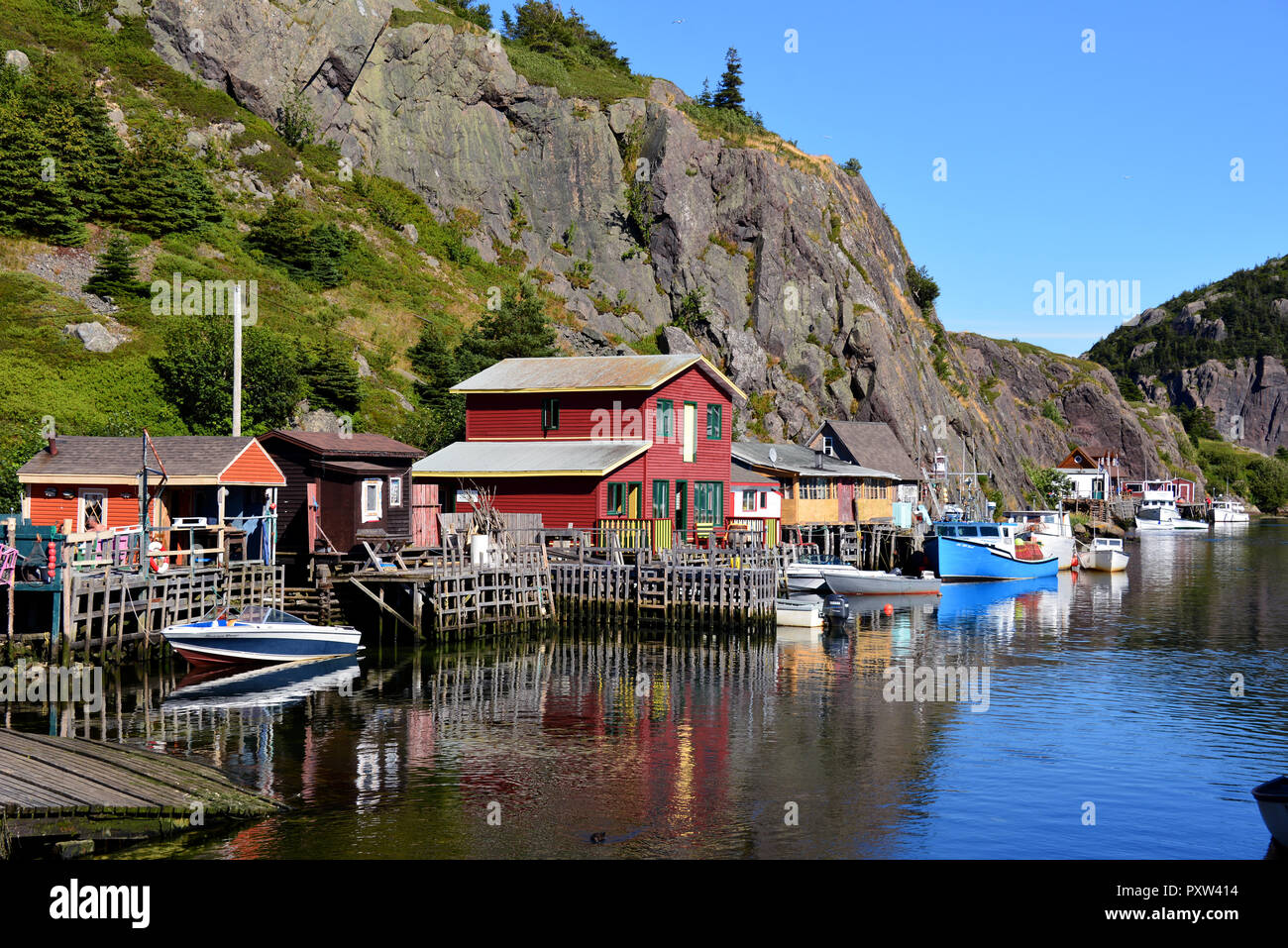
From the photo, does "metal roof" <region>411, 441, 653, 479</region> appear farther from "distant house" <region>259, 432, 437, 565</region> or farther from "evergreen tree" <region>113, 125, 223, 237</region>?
"evergreen tree" <region>113, 125, 223, 237</region>

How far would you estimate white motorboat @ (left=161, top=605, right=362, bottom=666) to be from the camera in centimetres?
3372

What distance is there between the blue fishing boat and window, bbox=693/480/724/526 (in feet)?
53.2

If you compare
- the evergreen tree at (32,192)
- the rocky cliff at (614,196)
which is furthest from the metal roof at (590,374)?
the rocky cliff at (614,196)

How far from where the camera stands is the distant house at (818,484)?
71.9m

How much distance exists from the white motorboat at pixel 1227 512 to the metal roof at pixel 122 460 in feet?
516

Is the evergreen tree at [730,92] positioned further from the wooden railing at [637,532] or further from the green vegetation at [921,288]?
the wooden railing at [637,532]

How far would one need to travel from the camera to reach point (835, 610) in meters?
48.8

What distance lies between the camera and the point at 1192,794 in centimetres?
2298

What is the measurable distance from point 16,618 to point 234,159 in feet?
208

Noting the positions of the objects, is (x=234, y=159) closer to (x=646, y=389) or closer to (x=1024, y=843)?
(x=646, y=389)

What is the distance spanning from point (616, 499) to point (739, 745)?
80.7ft

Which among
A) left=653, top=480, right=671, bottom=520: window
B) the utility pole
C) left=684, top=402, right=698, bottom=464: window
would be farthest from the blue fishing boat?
the utility pole

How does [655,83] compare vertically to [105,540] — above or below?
above

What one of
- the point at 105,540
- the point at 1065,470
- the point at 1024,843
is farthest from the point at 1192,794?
the point at 1065,470
